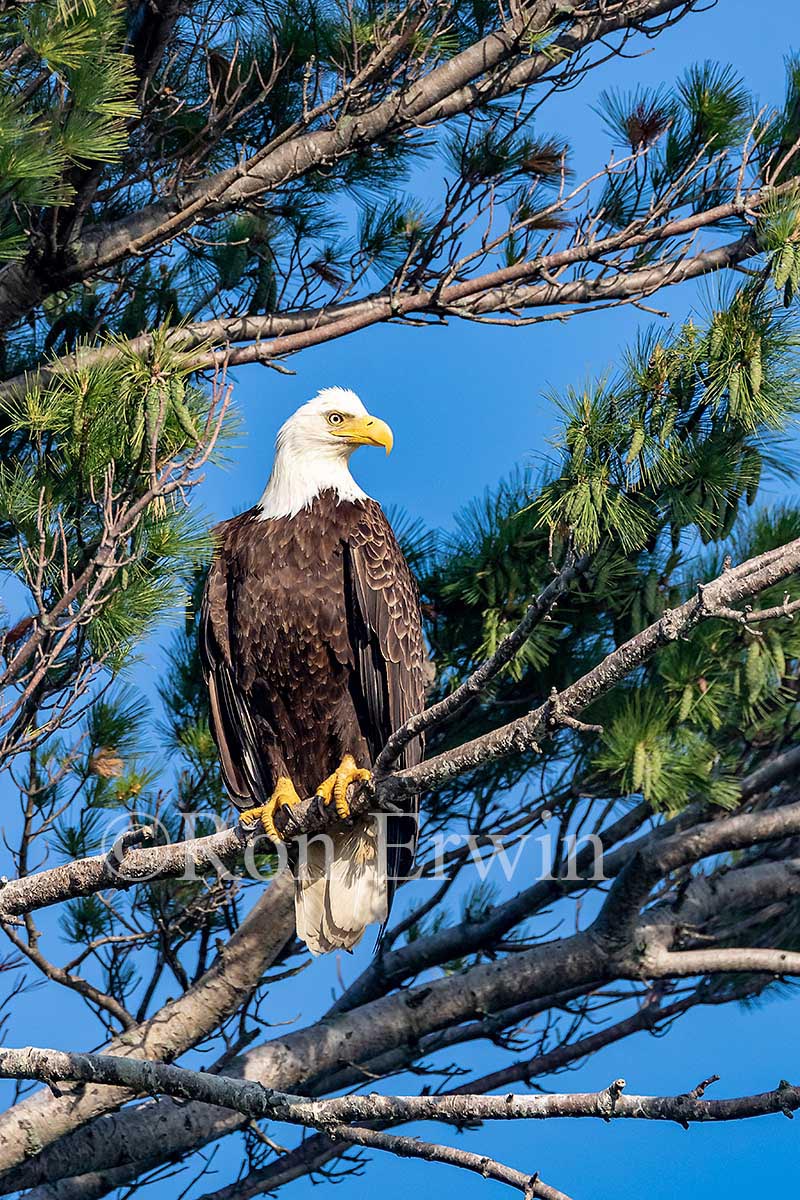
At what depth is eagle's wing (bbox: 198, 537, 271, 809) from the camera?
3.82m

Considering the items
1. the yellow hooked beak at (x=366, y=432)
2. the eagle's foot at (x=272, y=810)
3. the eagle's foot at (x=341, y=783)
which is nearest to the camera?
the eagle's foot at (x=341, y=783)

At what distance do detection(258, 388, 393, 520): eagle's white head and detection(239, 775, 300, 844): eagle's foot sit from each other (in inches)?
28.3

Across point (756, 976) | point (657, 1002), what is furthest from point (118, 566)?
point (756, 976)

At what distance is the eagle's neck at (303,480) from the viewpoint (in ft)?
12.8

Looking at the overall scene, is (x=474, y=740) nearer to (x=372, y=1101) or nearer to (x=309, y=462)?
(x=372, y=1101)

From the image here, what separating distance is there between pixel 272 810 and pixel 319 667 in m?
0.39

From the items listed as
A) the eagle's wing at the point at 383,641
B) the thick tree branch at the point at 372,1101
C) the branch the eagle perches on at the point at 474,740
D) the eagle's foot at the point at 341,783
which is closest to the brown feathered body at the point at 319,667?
the eagle's wing at the point at 383,641

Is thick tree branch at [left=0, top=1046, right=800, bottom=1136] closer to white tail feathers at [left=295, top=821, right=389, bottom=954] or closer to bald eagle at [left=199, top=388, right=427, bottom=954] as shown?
bald eagle at [left=199, top=388, right=427, bottom=954]

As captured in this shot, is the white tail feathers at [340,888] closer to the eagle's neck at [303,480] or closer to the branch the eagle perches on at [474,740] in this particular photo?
the branch the eagle perches on at [474,740]

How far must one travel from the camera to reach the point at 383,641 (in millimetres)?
3604

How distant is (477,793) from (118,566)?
2009 millimetres

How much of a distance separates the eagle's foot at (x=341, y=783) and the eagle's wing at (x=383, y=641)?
0.13m

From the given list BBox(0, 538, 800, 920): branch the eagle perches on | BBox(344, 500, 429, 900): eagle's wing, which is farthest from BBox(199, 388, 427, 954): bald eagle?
BBox(0, 538, 800, 920): branch the eagle perches on

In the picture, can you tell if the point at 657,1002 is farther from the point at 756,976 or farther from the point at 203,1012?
the point at 203,1012
